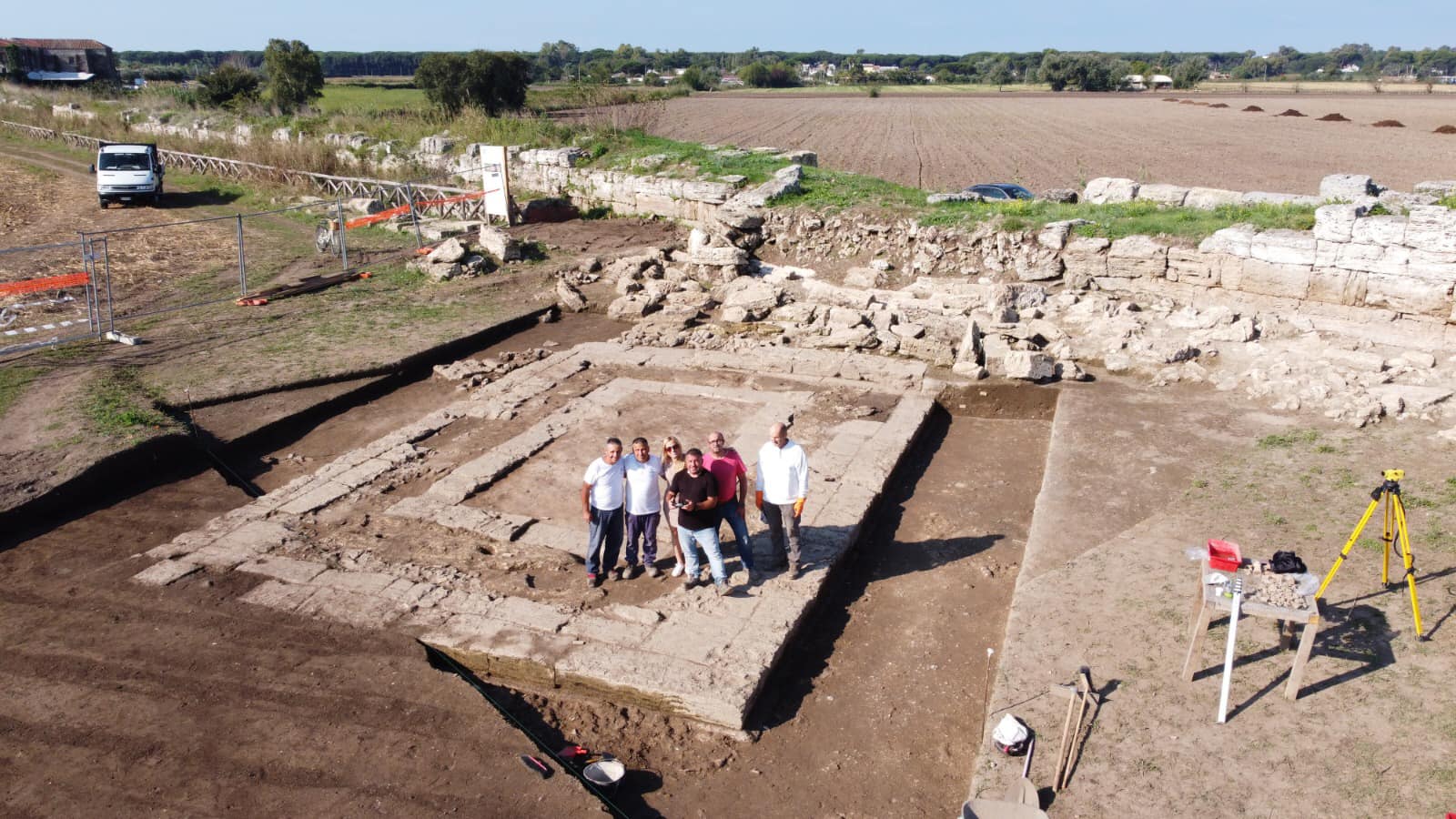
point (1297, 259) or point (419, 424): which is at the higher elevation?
point (1297, 259)

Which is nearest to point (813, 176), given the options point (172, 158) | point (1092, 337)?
point (1092, 337)

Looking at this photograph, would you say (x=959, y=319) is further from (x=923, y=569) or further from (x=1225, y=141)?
(x=1225, y=141)

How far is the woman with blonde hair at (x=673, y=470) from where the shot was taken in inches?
325

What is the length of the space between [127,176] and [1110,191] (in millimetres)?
26225

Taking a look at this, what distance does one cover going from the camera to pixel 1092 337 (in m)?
14.9

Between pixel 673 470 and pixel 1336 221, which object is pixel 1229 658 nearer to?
pixel 673 470

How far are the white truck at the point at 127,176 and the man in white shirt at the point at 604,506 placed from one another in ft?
82.1

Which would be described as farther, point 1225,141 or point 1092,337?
point 1225,141

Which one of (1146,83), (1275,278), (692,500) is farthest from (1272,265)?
(1146,83)

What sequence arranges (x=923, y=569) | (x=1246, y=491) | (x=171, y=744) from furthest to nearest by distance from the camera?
(x=1246, y=491) → (x=923, y=569) → (x=171, y=744)

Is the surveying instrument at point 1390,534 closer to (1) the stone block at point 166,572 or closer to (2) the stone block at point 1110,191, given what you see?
(1) the stone block at point 166,572

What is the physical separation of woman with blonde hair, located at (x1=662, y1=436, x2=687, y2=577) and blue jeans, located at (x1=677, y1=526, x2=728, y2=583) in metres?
0.08

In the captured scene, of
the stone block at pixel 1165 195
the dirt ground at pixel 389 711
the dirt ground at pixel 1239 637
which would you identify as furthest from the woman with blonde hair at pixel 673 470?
the stone block at pixel 1165 195

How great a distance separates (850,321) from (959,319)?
1.74 m
